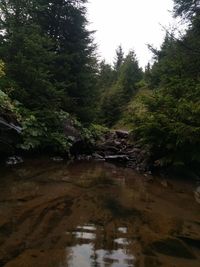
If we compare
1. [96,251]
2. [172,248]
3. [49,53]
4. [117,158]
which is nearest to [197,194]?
[172,248]

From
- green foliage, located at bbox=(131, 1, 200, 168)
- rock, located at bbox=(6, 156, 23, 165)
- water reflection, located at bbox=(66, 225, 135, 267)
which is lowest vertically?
water reflection, located at bbox=(66, 225, 135, 267)

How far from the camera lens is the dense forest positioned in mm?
11422

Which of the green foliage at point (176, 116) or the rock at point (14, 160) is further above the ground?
the green foliage at point (176, 116)

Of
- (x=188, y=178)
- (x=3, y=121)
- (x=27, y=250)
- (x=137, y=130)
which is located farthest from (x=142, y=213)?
(x=137, y=130)

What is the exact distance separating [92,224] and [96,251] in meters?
1.07

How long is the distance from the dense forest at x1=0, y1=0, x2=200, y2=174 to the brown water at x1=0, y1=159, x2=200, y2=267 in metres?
2.67

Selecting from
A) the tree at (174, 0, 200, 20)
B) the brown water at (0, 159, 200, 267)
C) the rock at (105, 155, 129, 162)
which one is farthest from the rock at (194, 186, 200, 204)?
the tree at (174, 0, 200, 20)

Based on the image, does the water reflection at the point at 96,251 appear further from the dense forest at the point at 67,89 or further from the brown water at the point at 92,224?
the dense forest at the point at 67,89

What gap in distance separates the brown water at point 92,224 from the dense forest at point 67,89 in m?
2.67

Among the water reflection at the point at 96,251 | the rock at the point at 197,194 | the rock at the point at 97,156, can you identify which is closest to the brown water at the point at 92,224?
the water reflection at the point at 96,251

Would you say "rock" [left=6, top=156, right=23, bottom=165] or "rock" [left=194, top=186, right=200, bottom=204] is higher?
"rock" [left=6, top=156, right=23, bottom=165]

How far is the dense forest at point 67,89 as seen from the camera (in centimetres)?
1142

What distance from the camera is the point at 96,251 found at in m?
4.20

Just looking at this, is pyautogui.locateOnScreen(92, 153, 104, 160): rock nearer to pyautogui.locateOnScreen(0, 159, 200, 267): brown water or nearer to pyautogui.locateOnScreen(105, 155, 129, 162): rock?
pyautogui.locateOnScreen(105, 155, 129, 162): rock
